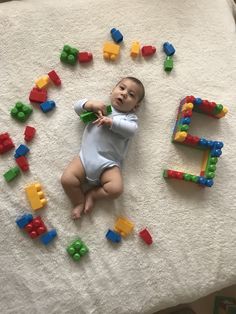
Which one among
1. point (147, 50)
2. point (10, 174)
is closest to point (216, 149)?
point (147, 50)

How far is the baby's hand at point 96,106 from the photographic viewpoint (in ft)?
3.36

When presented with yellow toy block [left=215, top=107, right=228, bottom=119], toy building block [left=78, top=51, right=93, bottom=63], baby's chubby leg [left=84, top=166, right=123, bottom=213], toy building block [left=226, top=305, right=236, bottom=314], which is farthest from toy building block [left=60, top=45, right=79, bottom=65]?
toy building block [left=226, top=305, right=236, bottom=314]

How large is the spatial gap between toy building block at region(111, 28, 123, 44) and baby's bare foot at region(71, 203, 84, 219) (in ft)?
1.68

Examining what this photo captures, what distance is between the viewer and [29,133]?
1.04 metres

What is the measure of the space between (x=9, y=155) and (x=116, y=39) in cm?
47

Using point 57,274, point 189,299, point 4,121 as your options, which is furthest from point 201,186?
point 4,121

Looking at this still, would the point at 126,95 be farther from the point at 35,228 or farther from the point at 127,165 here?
the point at 35,228

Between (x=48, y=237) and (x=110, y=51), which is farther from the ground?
(x=110, y=51)

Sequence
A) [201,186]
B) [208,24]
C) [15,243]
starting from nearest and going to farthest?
[15,243] < [201,186] < [208,24]

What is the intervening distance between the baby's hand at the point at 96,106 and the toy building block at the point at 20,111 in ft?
0.55

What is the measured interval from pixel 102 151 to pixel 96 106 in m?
0.12

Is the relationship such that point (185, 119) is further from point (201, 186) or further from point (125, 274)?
point (125, 274)

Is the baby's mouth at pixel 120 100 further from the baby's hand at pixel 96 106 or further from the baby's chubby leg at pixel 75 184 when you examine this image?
the baby's chubby leg at pixel 75 184

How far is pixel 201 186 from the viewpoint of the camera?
111 centimetres
